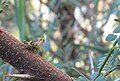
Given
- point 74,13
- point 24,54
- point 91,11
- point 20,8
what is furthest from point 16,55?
point 74,13

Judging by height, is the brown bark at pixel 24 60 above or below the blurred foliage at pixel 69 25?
above

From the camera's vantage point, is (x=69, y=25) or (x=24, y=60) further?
(x=69, y=25)

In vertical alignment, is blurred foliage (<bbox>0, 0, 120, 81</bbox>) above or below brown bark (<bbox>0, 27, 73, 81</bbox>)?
below

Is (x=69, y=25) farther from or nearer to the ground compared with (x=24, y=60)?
nearer to the ground

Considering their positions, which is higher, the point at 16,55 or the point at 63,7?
the point at 16,55

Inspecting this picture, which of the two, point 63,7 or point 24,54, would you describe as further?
point 63,7

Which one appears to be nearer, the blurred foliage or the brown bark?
the brown bark

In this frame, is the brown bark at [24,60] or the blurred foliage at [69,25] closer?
the brown bark at [24,60]

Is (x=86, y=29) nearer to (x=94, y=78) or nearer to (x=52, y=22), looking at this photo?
(x=52, y=22)
